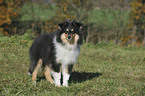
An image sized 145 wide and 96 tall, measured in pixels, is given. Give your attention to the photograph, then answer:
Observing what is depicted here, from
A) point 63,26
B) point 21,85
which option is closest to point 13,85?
point 21,85

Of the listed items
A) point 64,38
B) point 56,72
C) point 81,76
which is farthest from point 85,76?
point 64,38

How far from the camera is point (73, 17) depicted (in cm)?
1639

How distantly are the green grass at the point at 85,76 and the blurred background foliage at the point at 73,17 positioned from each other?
5.63 metres

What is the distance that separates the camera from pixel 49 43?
5.52m

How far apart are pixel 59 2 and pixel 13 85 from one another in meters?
12.7

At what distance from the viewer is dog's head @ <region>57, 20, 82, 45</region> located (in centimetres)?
506

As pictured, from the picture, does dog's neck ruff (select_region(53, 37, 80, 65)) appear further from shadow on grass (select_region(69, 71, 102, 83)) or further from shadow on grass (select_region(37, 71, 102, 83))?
shadow on grass (select_region(69, 71, 102, 83))

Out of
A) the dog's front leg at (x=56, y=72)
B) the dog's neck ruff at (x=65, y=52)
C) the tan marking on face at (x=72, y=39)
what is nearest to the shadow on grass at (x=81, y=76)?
the dog's front leg at (x=56, y=72)

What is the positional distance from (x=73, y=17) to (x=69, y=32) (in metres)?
11.5

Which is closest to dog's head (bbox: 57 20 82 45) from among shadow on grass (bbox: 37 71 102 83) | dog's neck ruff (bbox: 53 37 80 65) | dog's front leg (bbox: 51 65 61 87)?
dog's neck ruff (bbox: 53 37 80 65)

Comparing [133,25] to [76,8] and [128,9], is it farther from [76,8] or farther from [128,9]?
[76,8]

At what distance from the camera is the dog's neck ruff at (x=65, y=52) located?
17.0 feet

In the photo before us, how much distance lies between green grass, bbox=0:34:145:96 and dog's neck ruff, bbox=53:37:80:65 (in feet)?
2.23

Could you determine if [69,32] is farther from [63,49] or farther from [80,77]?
[80,77]
